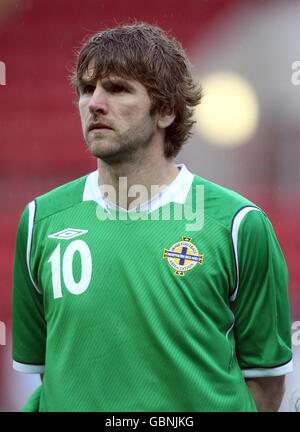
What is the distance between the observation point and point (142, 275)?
1791 millimetres

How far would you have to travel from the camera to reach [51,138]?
451cm

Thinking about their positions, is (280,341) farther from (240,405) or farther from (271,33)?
(271,33)

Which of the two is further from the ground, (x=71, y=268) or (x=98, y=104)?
(x=98, y=104)

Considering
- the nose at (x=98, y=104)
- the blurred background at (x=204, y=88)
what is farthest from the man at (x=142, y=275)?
the blurred background at (x=204, y=88)

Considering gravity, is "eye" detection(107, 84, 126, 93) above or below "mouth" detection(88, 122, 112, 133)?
above

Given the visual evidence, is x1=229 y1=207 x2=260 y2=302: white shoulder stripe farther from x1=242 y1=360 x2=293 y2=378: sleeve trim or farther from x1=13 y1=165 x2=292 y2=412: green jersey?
x1=242 y1=360 x2=293 y2=378: sleeve trim

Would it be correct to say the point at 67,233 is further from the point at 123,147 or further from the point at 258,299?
the point at 258,299

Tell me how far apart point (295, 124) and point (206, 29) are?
92 cm

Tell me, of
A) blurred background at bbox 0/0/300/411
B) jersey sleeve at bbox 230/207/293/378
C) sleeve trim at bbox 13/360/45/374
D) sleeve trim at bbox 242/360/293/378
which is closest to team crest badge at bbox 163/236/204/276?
jersey sleeve at bbox 230/207/293/378

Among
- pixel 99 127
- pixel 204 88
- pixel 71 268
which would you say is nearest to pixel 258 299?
pixel 71 268

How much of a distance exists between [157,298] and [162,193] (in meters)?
0.34

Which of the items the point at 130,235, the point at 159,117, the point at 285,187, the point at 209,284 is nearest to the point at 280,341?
the point at 209,284

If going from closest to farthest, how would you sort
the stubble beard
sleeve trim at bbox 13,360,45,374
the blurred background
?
the stubble beard, sleeve trim at bbox 13,360,45,374, the blurred background

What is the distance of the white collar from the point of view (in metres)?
1.90
